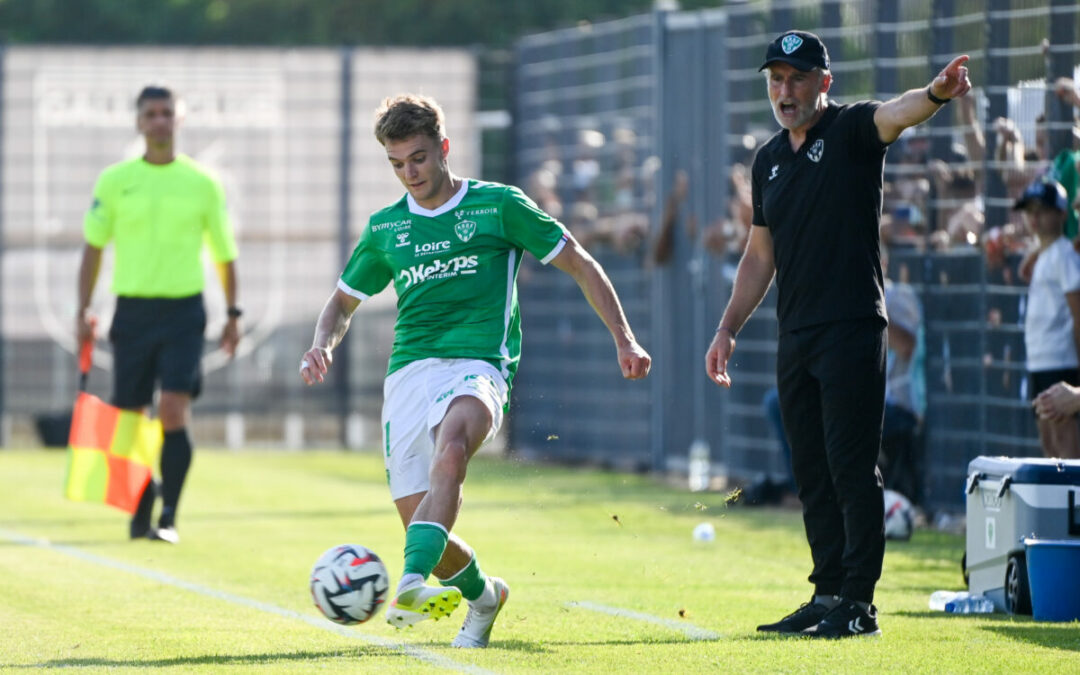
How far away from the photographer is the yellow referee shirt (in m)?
12.4

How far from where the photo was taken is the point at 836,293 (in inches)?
309

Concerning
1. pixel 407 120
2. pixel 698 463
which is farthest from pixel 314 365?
pixel 698 463

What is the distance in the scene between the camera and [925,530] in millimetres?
13453

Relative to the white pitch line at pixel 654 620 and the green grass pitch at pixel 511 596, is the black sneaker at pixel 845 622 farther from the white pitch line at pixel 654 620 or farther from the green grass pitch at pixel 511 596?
the white pitch line at pixel 654 620

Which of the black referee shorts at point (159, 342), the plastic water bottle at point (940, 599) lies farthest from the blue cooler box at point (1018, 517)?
the black referee shorts at point (159, 342)

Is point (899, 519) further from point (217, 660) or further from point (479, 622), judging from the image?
point (217, 660)

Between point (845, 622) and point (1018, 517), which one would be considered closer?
point (845, 622)

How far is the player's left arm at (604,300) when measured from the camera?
292 inches

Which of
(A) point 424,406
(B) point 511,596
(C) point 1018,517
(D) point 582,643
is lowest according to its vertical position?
(B) point 511,596

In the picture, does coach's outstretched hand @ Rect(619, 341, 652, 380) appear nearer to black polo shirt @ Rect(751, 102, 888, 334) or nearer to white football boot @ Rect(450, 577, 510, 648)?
black polo shirt @ Rect(751, 102, 888, 334)

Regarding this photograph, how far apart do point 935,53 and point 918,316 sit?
188 cm

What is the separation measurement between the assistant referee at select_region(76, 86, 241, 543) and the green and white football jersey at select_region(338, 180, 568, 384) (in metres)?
4.76

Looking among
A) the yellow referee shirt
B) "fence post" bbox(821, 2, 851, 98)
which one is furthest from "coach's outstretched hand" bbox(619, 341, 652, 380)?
"fence post" bbox(821, 2, 851, 98)

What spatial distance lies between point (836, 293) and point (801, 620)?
1.30 m
